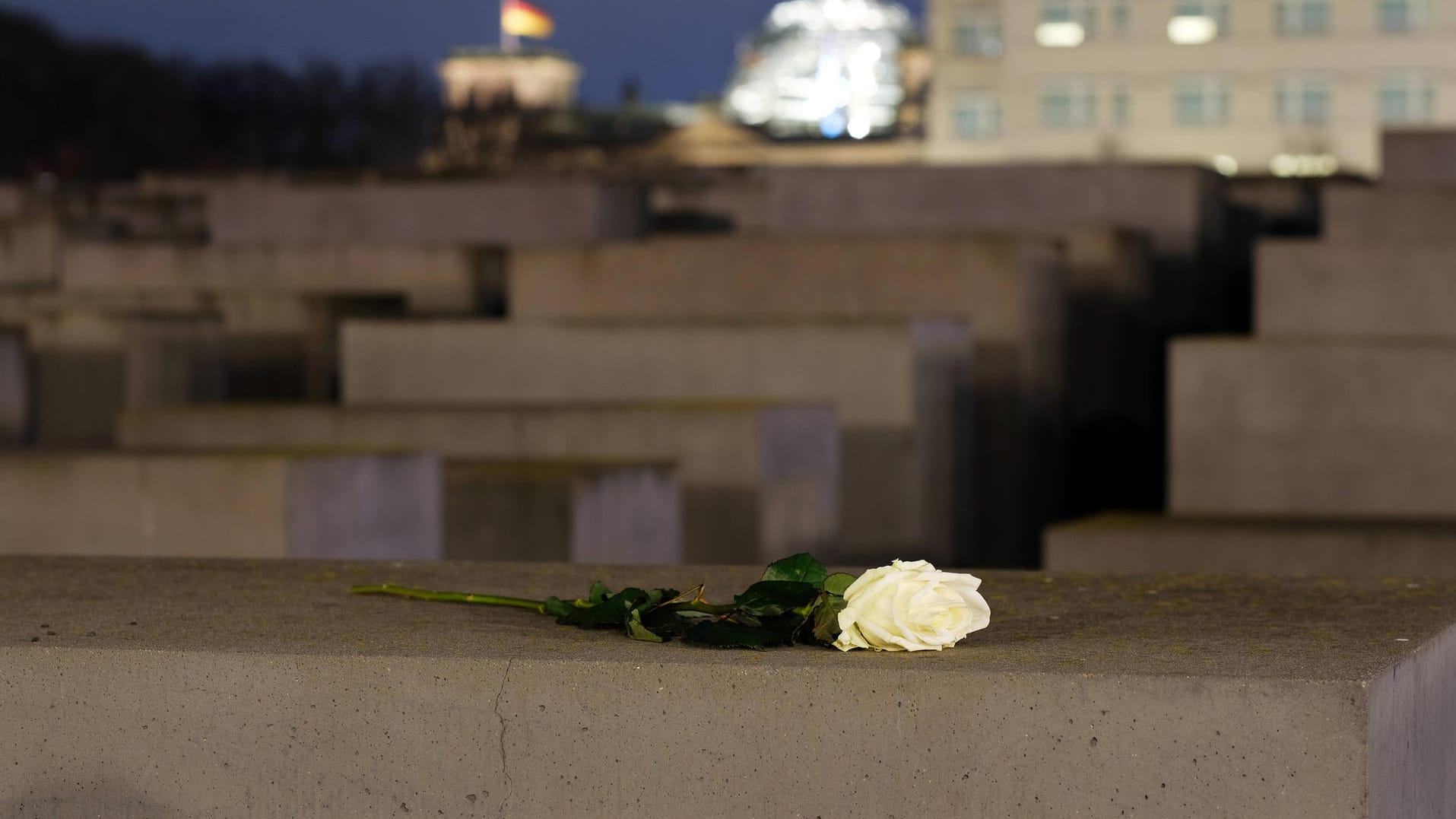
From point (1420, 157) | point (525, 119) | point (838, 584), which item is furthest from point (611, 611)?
point (525, 119)

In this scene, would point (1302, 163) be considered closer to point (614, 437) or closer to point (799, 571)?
point (614, 437)

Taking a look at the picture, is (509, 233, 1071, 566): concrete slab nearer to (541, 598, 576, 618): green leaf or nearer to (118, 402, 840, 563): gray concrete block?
(118, 402, 840, 563): gray concrete block

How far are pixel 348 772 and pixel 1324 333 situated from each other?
38.3 ft

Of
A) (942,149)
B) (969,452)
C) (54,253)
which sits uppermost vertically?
(942,149)

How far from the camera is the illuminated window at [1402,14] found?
65.9 metres

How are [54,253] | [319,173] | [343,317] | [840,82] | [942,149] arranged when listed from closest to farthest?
[343,317] → [54,253] → [319,173] → [942,149] → [840,82]

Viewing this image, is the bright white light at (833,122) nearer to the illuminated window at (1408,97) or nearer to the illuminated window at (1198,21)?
the illuminated window at (1198,21)

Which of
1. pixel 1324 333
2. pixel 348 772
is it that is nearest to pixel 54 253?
pixel 1324 333

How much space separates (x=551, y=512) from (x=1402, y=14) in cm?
5969

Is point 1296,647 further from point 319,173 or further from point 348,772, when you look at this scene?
point 319,173

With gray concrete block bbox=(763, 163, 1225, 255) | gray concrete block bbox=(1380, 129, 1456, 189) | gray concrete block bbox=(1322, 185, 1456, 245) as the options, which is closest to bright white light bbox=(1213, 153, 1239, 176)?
gray concrete block bbox=(763, 163, 1225, 255)

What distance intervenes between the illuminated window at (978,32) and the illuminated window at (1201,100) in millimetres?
A: 7382

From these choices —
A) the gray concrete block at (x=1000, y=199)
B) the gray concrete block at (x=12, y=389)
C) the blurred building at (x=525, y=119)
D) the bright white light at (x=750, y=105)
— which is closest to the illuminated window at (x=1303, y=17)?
the blurred building at (x=525, y=119)

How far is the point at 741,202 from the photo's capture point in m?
27.5
